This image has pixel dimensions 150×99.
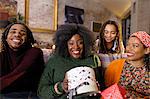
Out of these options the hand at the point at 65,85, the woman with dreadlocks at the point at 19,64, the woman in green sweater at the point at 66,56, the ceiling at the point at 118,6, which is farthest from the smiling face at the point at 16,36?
the ceiling at the point at 118,6

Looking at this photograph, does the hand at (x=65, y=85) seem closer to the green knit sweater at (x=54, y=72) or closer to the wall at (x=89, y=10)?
the green knit sweater at (x=54, y=72)

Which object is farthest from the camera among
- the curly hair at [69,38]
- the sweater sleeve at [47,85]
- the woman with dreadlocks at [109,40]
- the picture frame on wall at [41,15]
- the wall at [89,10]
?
the wall at [89,10]

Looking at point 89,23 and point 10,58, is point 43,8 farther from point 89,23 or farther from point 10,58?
point 10,58

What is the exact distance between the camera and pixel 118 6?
19.8ft

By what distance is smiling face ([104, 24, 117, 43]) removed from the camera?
176 cm

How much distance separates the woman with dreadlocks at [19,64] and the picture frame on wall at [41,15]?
10.8 feet

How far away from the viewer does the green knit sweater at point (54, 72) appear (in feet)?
3.83

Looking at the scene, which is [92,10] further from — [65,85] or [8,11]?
[65,85]

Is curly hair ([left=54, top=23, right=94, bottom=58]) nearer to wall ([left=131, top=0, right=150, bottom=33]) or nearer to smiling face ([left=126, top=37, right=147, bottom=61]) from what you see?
smiling face ([left=126, top=37, right=147, bottom=61])

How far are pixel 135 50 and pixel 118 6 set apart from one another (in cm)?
492

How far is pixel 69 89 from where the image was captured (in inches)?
39.3

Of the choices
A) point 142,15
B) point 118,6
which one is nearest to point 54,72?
point 142,15

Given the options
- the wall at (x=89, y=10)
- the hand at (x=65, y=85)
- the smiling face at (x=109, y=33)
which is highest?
the wall at (x=89, y=10)

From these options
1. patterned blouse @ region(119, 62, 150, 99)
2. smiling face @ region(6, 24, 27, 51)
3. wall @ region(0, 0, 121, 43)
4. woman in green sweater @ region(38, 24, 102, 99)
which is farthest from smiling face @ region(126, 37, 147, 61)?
wall @ region(0, 0, 121, 43)
